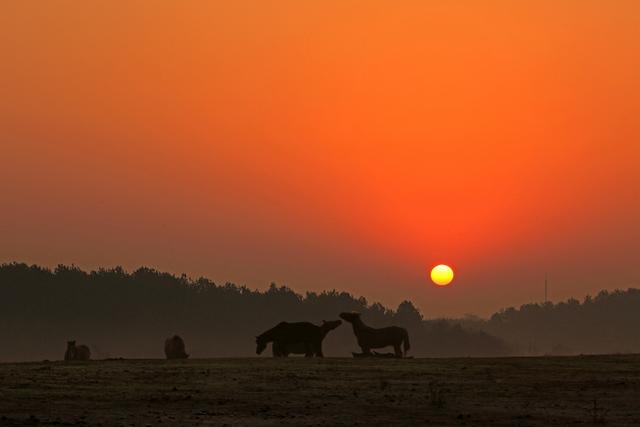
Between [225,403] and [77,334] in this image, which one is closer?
[225,403]

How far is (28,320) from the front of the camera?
177 m

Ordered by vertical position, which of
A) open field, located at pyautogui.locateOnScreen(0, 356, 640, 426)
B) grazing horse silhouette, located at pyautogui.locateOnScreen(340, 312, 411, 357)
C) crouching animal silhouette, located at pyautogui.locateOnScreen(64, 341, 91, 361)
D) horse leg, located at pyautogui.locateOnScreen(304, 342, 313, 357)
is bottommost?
open field, located at pyautogui.locateOnScreen(0, 356, 640, 426)

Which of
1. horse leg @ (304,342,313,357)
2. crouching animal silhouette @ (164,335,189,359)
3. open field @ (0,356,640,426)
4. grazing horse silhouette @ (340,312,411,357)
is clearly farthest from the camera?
crouching animal silhouette @ (164,335,189,359)

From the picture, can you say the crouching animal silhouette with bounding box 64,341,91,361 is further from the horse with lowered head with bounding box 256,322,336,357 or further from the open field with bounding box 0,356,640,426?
the open field with bounding box 0,356,640,426

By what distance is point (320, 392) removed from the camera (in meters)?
31.5

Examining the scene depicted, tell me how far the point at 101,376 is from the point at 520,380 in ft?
35.8

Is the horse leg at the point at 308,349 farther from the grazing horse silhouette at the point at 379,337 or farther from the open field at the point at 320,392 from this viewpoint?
the open field at the point at 320,392

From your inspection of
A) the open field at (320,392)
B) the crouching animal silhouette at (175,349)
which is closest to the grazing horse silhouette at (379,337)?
the crouching animal silhouette at (175,349)

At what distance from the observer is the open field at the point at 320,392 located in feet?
89.4

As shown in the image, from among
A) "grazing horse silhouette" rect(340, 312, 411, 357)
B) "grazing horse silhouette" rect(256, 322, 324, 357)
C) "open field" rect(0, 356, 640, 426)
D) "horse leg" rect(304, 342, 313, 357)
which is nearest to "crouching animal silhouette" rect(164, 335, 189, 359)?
"grazing horse silhouette" rect(256, 322, 324, 357)

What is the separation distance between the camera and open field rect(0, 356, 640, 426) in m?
27.2

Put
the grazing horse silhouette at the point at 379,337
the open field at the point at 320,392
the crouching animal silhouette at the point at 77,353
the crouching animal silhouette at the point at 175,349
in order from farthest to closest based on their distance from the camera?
the crouching animal silhouette at the point at 77,353 → the crouching animal silhouette at the point at 175,349 → the grazing horse silhouette at the point at 379,337 → the open field at the point at 320,392

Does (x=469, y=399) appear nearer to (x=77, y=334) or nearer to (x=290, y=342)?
(x=290, y=342)

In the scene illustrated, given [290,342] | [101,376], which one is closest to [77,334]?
[290,342]
